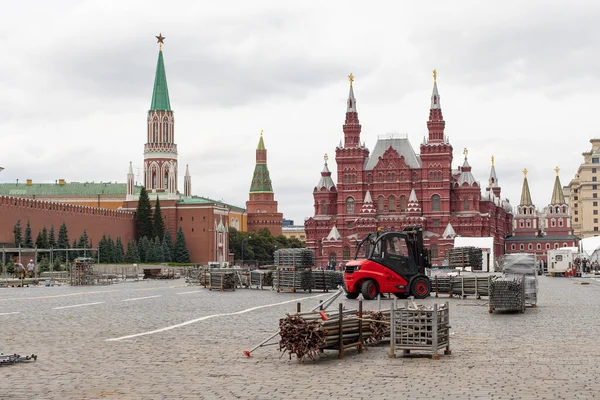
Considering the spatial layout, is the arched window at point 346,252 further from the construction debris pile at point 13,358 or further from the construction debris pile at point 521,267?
the construction debris pile at point 13,358

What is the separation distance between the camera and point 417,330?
42.0 ft

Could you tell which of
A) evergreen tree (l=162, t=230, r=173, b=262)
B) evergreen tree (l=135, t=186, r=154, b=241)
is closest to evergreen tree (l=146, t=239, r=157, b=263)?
evergreen tree (l=162, t=230, r=173, b=262)

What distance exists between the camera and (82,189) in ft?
501

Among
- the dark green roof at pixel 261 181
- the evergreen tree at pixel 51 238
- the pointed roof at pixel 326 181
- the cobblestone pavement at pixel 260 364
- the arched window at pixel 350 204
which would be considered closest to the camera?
the cobblestone pavement at pixel 260 364

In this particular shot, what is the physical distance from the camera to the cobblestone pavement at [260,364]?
32.7 feet

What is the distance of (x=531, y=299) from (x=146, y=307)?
10.8m

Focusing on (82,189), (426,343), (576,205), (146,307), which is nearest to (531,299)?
(146,307)

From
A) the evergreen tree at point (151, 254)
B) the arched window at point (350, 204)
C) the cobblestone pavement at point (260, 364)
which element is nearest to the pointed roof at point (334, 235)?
the arched window at point (350, 204)

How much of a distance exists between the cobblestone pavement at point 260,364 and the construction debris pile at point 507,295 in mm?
1528

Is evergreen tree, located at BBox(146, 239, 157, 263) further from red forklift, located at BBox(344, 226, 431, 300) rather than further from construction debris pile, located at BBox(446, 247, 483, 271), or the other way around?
red forklift, located at BBox(344, 226, 431, 300)

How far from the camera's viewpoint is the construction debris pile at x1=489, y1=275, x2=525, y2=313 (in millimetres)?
21616

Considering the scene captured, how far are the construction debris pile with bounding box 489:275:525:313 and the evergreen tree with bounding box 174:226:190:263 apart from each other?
93772mm

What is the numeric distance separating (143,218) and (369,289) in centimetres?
8888

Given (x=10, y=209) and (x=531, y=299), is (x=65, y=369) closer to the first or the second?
(x=531, y=299)
